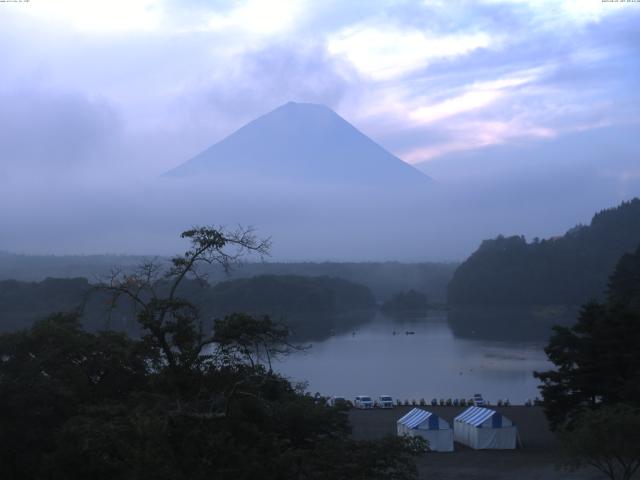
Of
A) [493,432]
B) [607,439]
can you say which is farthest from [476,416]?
[607,439]

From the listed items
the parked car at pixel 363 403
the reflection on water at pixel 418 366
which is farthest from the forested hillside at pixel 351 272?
the parked car at pixel 363 403

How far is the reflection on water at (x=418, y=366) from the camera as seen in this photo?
15.6 meters

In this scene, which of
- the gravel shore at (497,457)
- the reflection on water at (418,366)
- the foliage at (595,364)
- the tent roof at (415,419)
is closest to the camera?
the gravel shore at (497,457)

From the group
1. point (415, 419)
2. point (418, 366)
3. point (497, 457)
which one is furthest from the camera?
point (418, 366)

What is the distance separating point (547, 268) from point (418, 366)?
2728cm

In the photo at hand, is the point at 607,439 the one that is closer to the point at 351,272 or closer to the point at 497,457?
the point at 497,457

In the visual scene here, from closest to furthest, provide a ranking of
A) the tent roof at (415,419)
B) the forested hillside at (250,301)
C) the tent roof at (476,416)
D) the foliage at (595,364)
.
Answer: the foliage at (595,364)
the tent roof at (415,419)
the tent roof at (476,416)
the forested hillside at (250,301)

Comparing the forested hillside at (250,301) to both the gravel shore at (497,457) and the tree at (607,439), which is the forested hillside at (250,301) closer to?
the gravel shore at (497,457)

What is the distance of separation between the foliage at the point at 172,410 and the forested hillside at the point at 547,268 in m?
38.1

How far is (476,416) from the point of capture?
370 inches

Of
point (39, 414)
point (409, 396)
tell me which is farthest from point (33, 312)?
point (39, 414)

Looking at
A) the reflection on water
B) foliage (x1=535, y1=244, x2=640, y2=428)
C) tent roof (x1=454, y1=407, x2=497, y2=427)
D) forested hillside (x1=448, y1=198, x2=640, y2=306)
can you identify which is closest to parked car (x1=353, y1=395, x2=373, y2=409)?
the reflection on water

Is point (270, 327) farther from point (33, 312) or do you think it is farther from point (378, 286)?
point (378, 286)

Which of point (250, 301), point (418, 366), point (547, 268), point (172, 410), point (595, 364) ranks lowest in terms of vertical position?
point (418, 366)
